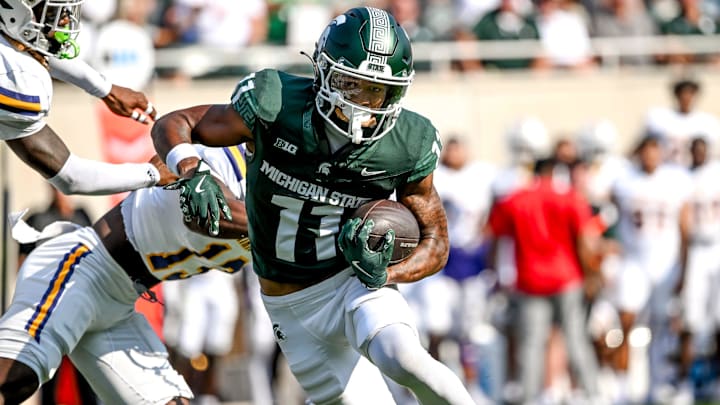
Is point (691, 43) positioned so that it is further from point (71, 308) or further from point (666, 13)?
point (71, 308)

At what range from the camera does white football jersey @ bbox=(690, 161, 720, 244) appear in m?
10.1

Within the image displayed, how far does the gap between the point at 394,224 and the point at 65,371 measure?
4434mm

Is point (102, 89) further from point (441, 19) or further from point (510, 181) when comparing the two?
point (441, 19)

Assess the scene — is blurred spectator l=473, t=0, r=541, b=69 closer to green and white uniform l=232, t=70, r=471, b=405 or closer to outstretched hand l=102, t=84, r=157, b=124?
outstretched hand l=102, t=84, r=157, b=124

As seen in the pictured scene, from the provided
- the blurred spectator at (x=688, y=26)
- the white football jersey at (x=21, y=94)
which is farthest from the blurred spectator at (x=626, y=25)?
the white football jersey at (x=21, y=94)

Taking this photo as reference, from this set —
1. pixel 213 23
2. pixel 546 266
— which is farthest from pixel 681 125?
pixel 213 23

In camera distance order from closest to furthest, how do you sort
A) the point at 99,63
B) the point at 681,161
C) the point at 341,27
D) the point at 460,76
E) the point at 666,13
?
the point at 341,27 < the point at 99,63 < the point at 681,161 < the point at 460,76 < the point at 666,13

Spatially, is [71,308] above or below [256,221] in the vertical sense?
below

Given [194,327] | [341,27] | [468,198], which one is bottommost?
[194,327]

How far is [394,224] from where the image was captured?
5.12 meters

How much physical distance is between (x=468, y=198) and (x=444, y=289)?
742 mm

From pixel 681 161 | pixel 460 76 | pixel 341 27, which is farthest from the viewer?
pixel 460 76

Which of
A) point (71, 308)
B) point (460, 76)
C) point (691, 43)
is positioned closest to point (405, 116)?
point (71, 308)

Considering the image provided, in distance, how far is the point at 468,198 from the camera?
10078mm
